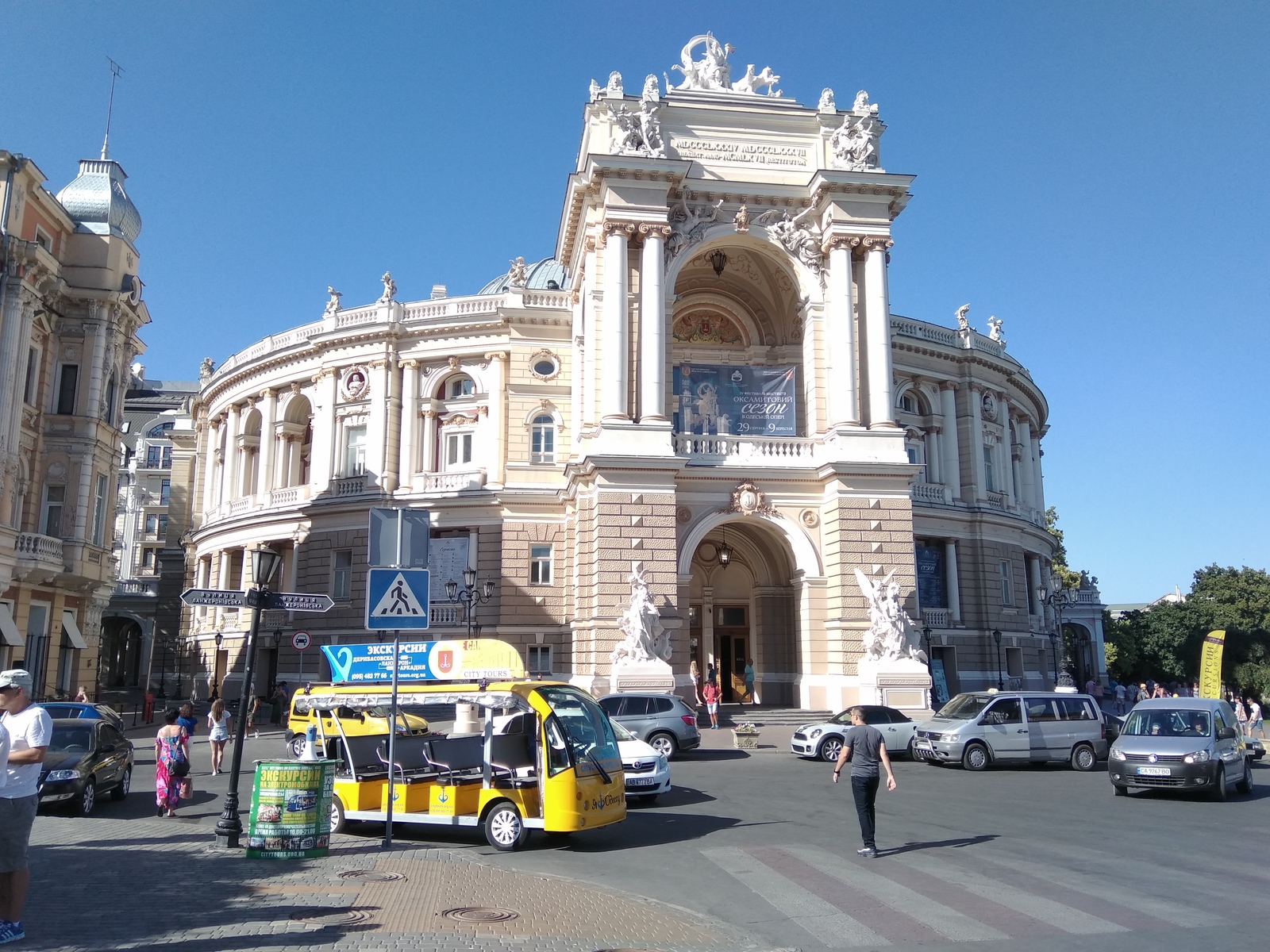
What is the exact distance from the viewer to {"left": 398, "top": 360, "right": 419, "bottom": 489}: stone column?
1538 inches

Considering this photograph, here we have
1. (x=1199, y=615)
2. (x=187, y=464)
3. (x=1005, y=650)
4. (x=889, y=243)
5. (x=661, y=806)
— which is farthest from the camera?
(x=1199, y=615)

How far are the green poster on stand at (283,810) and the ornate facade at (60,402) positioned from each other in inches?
895

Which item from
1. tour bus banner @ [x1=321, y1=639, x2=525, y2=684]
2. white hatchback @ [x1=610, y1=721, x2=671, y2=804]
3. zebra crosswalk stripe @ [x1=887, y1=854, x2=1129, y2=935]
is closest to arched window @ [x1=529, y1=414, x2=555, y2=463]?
white hatchback @ [x1=610, y1=721, x2=671, y2=804]

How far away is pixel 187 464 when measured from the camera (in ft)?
179

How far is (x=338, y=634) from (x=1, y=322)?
53.1 ft

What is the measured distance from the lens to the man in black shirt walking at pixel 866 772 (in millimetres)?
11312

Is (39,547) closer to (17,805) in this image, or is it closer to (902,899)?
(17,805)

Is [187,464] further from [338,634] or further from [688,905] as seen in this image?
[688,905]

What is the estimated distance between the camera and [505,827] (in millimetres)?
11930

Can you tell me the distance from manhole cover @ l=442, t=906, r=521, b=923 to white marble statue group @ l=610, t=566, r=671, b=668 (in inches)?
726

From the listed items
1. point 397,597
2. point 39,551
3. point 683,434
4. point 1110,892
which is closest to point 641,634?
point 683,434

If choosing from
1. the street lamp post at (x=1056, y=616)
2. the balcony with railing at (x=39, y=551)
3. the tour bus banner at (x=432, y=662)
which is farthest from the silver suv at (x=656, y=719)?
the street lamp post at (x=1056, y=616)

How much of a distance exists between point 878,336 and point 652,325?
748 centimetres

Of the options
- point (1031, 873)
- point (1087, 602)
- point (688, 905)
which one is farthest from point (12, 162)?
point (1087, 602)
